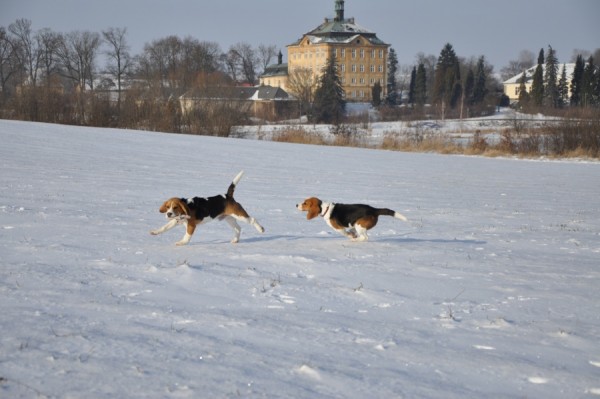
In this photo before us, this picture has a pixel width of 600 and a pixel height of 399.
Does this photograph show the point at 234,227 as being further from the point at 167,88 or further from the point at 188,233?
the point at 167,88

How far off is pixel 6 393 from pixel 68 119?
144 ft

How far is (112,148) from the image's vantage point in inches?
1084

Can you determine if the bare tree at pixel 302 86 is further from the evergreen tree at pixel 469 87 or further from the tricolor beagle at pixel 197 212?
the tricolor beagle at pixel 197 212

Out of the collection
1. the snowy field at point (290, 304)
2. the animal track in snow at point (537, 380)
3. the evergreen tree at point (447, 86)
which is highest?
the evergreen tree at point (447, 86)

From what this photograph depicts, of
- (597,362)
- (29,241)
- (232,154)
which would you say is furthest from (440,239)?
(232,154)

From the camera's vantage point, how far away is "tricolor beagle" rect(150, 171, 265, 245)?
8312 mm

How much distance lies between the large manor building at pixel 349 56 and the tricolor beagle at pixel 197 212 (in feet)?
398

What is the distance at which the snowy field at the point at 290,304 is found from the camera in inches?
163

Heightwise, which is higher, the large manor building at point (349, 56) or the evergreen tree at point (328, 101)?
the large manor building at point (349, 56)

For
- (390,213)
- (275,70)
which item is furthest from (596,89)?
(390,213)

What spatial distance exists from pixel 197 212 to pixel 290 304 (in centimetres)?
311

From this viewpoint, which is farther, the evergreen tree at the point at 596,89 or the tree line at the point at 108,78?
the evergreen tree at the point at 596,89

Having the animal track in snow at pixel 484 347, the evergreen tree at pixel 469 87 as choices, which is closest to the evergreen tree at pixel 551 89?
the evergreen tree at pixel 469 87

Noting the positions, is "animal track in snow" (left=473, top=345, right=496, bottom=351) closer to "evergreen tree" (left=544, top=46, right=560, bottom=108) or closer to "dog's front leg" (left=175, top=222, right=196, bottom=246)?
"dog's front leg" (left=175, top=222, right=196, bottom=246)
